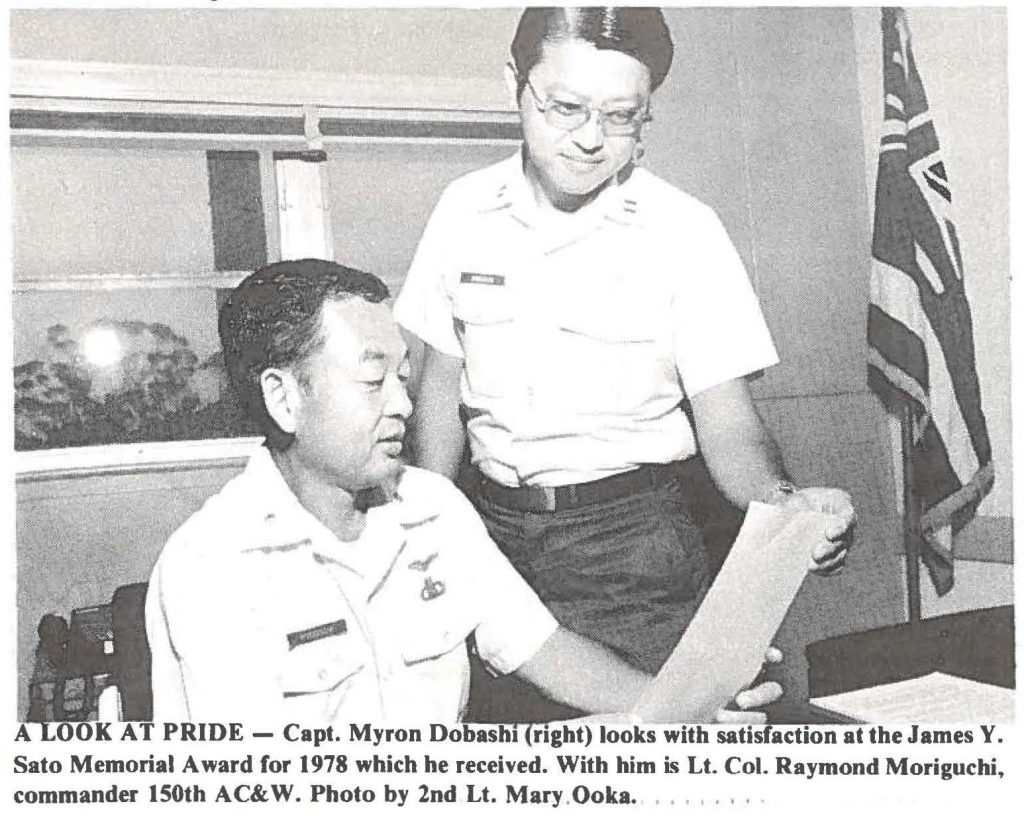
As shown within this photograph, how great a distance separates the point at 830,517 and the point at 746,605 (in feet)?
0.48

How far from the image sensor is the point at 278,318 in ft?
3.44

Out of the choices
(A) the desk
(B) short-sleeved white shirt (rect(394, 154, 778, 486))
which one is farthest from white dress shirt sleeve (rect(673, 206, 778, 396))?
(A) the desk

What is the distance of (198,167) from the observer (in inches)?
61.1

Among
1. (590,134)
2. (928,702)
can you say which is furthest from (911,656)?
(590,134)

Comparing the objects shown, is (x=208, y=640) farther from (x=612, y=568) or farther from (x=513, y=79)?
(x=513, y=79)

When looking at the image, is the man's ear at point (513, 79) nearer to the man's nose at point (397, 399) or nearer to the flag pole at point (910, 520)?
the man's nose at point (397, 399)

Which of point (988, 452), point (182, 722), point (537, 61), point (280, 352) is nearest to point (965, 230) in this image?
point (988, 452)

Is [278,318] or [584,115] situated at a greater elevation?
[584,115]

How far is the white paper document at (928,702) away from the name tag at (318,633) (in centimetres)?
48

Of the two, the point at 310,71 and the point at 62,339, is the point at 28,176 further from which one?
the point at 310,71

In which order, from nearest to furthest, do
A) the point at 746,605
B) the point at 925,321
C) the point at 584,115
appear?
the point at 746,605, the point at 584,115, the point at 925,321

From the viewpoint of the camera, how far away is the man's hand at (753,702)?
990 millimetres

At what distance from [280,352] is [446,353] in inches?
14.3
